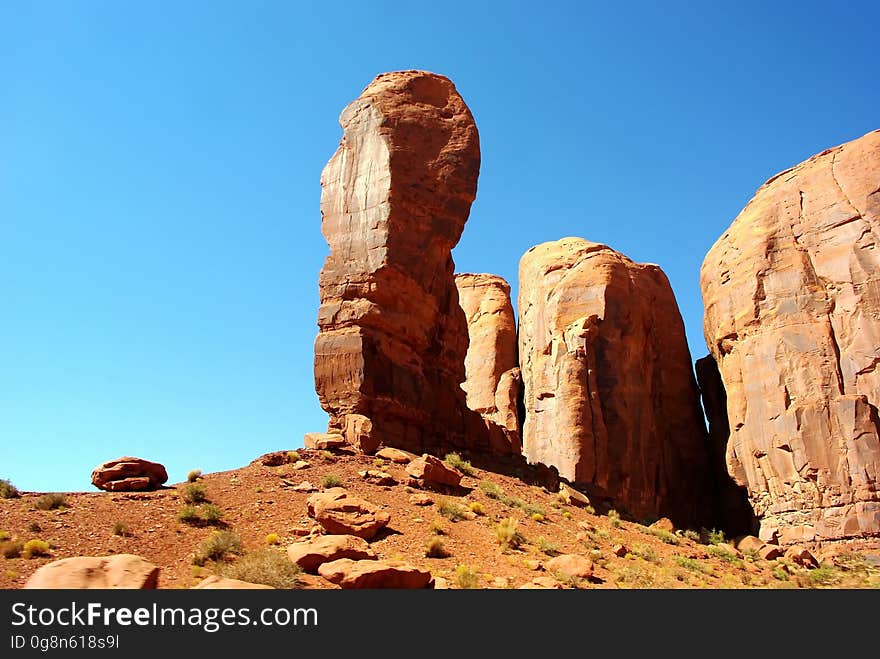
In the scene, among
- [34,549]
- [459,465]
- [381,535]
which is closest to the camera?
[34,549]

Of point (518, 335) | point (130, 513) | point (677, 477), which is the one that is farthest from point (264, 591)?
point (518, 335)

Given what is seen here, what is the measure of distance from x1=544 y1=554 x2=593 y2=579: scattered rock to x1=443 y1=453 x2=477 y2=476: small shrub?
340 inches

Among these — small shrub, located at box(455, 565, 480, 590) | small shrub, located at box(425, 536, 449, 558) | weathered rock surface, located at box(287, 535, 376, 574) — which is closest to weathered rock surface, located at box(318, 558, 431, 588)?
weathered rock surface, located at box(287, 535, 376, 574)

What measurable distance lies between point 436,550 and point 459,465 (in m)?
9.26

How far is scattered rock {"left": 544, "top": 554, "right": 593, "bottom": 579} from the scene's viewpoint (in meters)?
15.9

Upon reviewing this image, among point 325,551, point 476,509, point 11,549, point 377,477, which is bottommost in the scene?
point 325,551

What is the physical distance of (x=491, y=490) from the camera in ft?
76.2

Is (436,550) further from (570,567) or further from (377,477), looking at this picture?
(377,477)

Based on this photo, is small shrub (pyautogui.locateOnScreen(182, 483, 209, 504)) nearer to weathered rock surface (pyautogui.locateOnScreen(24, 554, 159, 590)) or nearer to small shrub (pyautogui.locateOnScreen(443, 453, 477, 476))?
weathered rock surface (pyautogui.locateOnScreen(24, 554, 159, 590))

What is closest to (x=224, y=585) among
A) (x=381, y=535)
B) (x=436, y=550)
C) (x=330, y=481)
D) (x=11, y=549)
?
(x=11, y=549)

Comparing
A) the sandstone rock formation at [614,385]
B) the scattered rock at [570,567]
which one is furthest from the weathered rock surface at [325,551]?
the sandstone rock formation at [614,385]

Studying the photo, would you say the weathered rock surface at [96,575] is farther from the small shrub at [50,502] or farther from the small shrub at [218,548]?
the small shrub at [50,502]

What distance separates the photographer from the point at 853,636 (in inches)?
417

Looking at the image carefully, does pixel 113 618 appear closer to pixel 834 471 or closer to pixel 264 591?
pixel 264 591
